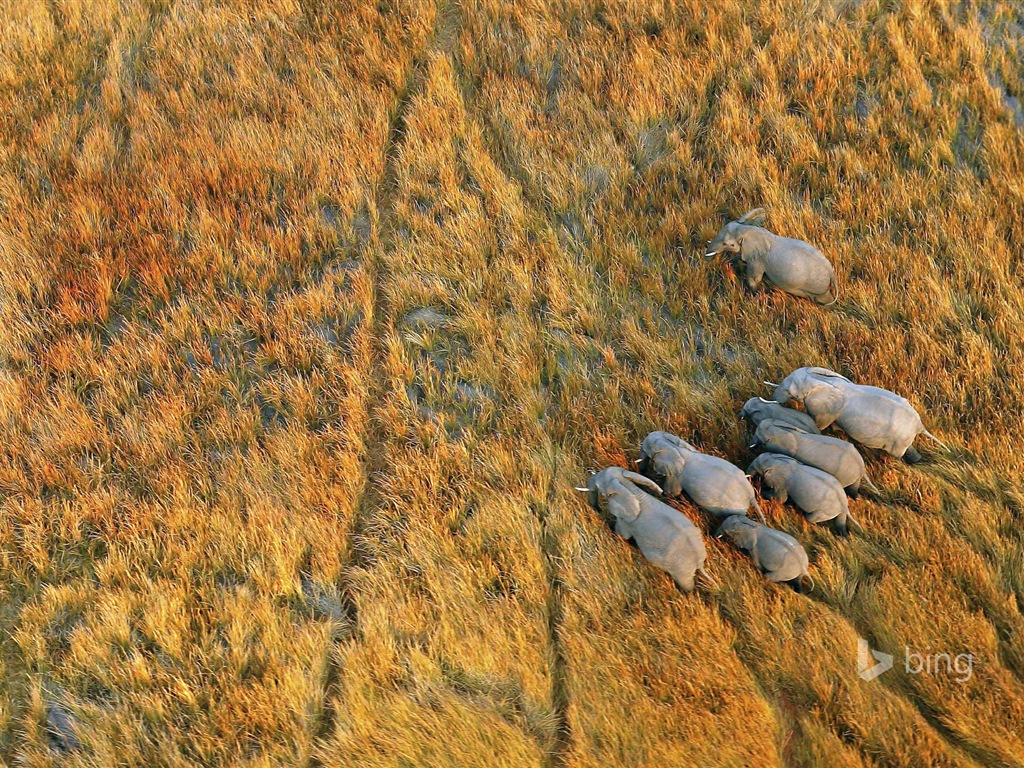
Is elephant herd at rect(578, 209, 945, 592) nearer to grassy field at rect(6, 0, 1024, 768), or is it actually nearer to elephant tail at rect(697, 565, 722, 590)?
elephant tail at rect(697, 565, 722, 590)

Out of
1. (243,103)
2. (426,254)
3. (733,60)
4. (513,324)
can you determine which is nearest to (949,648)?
(513,324)

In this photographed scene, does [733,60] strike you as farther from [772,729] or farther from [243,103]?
[772,729]

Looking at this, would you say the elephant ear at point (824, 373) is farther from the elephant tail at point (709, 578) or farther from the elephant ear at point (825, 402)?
the elephant tail at point (709, 578)

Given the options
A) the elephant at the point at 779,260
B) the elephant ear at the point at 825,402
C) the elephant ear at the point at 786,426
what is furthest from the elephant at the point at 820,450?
→ the elephant at the point at 779,260

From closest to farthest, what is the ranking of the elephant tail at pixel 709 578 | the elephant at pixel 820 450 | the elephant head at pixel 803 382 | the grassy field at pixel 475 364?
1. the grassy field at pixel 475 364
2. the elephant tail at pixel 709 578
3. the elephant at pixel 820 450
4. the elephant head at pixel 803 382

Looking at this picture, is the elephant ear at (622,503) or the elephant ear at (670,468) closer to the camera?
the elephant ear at (622,503)
